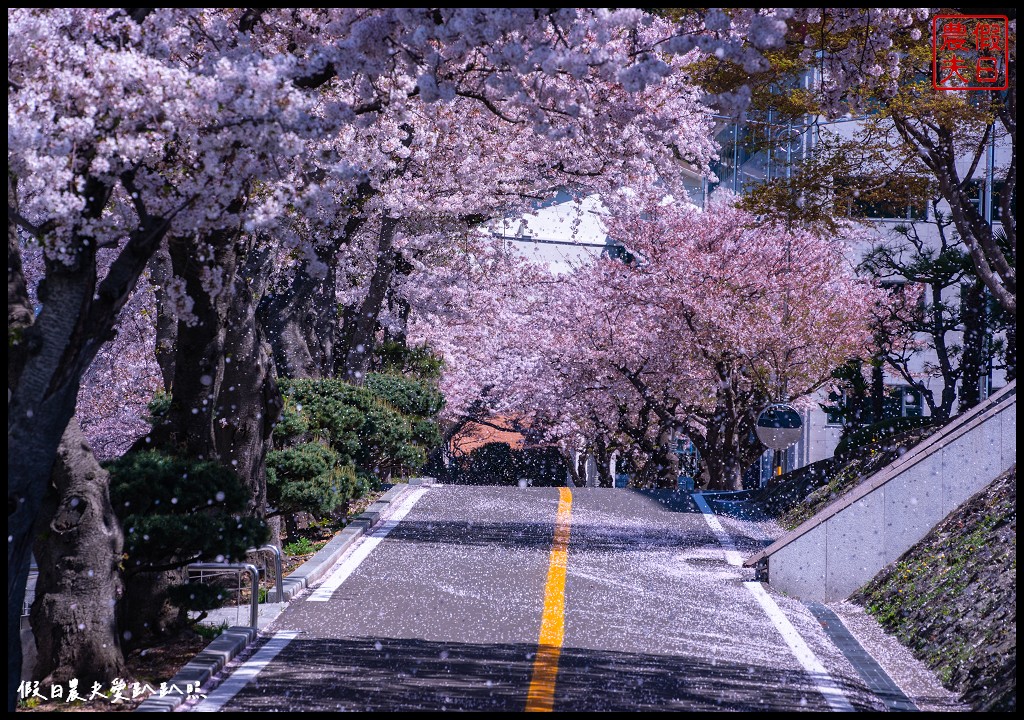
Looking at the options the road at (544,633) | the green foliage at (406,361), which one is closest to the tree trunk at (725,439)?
the green foliage at (406,361)

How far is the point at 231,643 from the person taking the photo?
30.8 feet

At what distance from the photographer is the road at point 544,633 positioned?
8.29m

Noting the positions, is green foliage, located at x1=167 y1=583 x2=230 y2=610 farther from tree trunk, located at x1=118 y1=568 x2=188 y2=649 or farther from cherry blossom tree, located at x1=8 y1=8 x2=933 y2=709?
cherry blossom tree, located at x1=8 y1=8 x2=933 y2=709

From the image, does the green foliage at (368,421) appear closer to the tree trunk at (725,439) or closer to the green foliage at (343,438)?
the green foliage at (343,438)

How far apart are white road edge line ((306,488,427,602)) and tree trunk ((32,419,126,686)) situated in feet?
10.1

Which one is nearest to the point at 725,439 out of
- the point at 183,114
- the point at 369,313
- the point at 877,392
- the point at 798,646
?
the point at 877,392

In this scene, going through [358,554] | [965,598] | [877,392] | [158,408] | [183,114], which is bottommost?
[965,598]

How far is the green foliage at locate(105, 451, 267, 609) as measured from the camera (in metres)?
9.37

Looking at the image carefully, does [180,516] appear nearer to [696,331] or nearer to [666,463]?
[696,331]

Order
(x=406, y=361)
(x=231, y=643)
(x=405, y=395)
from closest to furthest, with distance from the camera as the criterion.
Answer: (x=231, y=643), (x=405, y=395), (x=406, y=361)

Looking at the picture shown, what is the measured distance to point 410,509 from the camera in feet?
62.3

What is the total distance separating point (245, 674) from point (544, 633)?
9.20 ft

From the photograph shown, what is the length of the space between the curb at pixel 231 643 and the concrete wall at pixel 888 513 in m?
4.90

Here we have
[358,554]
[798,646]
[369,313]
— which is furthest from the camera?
[369,313]
